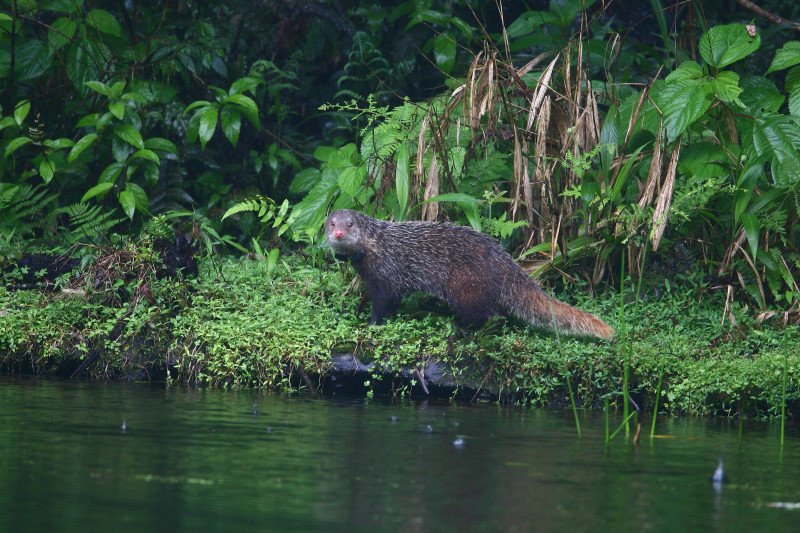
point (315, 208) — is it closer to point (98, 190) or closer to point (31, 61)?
point (98, 190)

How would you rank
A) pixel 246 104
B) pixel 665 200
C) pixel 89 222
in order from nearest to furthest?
1. pixel 665 200
2. pixel 89 222
3. pixel 246 104

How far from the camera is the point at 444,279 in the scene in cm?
760

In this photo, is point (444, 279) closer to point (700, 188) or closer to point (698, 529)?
point (700, 188)

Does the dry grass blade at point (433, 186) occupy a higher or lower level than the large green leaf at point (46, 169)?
lower

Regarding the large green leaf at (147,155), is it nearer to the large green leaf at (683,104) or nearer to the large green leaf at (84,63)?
the large green leaf at (84,63)

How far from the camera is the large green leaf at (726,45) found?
7547 mm

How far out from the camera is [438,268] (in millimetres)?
7613

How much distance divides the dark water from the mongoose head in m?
1.73

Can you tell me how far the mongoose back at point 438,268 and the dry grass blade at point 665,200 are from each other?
39.2 inches

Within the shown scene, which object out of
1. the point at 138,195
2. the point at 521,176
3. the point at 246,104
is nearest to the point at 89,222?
the point at 138,195

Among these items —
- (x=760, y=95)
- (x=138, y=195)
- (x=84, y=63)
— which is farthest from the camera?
(x=84, y=63)

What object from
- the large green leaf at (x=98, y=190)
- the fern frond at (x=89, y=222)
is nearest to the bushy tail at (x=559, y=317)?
the fern frond at (x=89, y=222)

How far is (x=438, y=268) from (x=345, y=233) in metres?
0.80

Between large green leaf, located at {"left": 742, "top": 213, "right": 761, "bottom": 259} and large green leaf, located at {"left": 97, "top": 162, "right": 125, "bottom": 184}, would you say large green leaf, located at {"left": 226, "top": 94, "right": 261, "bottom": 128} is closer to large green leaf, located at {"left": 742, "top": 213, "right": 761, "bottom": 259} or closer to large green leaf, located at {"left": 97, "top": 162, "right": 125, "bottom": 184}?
large green leaf, located at {"left": 97, "top": 162, "right": 125, "bottom": 184}
